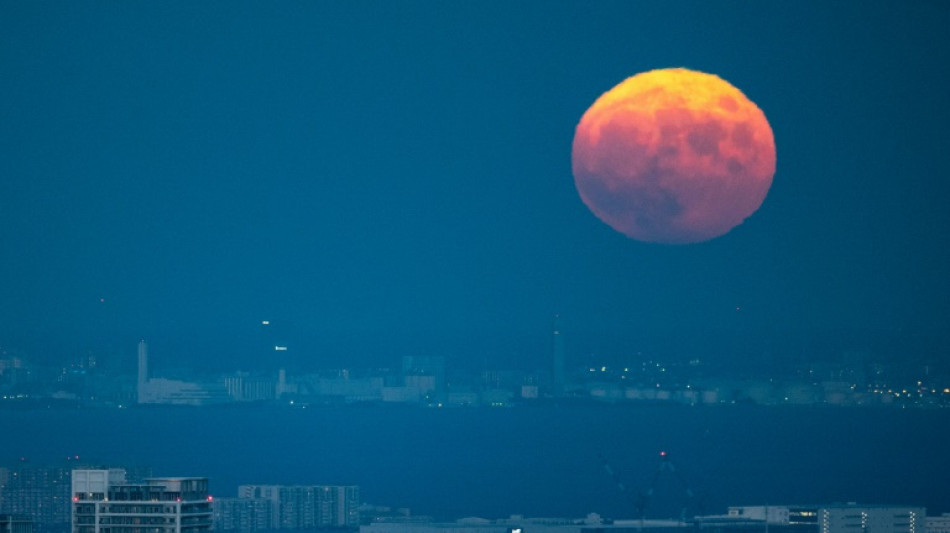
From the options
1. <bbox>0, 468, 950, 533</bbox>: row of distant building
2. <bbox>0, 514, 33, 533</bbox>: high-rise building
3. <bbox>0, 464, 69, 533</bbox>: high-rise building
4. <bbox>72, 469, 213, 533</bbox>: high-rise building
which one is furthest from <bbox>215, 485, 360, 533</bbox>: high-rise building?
<bbox>72, 469, 213, 533</bbox>: high-rise building

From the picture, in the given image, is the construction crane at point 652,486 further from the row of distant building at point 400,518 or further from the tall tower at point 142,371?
the tall tower at point 142,371

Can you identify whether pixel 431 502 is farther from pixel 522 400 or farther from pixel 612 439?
pixel 522 400

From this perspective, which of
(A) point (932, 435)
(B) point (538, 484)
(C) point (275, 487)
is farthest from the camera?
(A) point (932, 435)

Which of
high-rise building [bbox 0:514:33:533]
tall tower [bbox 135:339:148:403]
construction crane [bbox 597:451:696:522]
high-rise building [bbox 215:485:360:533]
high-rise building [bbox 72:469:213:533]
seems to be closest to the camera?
high-rise building [bbox 72:469:213:533]

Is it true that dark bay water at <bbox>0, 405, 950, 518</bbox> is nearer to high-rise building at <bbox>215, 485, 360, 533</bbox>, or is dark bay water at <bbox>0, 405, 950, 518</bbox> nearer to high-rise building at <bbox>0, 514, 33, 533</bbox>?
high-rise building at <bbox>215, 485, 360, 533</bbox>

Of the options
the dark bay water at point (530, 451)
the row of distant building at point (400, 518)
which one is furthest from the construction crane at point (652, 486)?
the row of distant building at point (400, 518)

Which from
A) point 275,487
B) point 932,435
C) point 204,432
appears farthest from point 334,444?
point 275,487

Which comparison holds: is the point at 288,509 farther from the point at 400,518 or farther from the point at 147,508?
the point at 147,508
